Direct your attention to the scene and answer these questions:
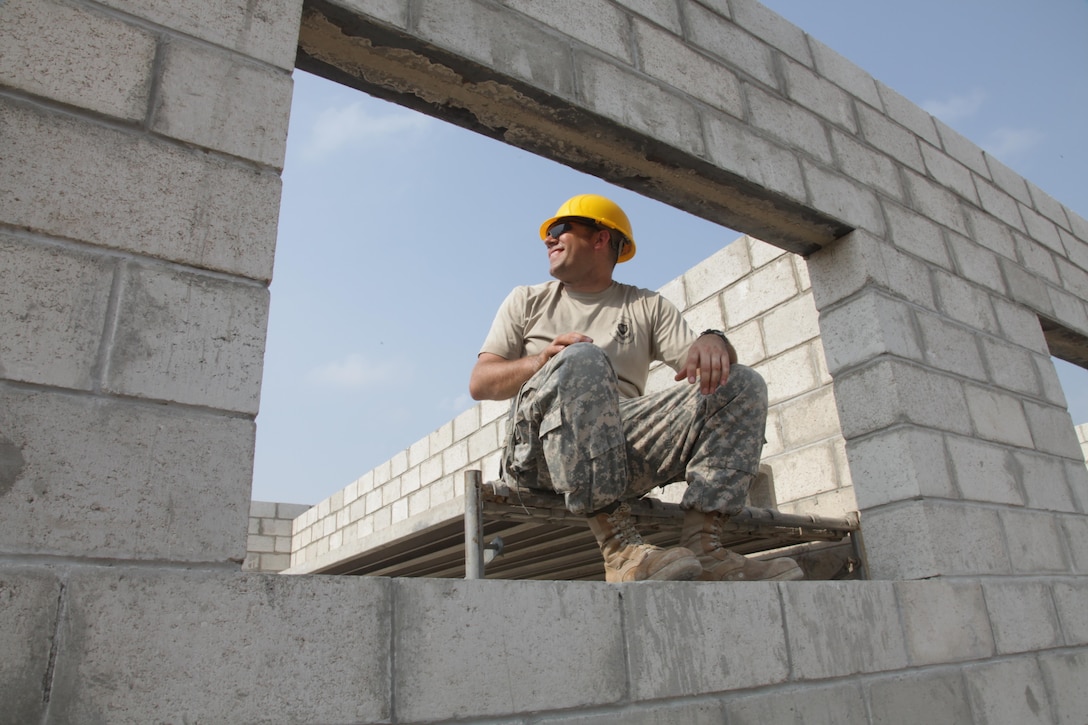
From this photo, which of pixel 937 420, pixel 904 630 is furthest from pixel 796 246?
pixel 904 630

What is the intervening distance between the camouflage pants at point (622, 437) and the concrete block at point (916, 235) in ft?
4.42

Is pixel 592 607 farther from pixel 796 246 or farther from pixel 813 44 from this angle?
pixel 813 44

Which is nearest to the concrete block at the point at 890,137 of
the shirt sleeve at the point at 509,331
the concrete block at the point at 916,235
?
the concrete block at the point at 916,235

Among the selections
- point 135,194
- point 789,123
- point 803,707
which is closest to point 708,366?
point 803,707

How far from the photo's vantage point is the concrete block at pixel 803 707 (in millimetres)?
1868

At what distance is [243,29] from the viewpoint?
1701 millimetres

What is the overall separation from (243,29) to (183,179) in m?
0.42

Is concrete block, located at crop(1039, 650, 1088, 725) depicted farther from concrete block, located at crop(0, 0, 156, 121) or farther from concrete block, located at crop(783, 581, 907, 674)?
concrete block, located at crop(0, 0, 156, 121)

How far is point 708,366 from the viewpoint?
2.27m

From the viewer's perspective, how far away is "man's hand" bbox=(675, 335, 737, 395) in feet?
7.44

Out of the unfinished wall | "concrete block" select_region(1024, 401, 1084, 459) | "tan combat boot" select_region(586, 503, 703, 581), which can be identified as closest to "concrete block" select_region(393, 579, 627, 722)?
the unfinished wall

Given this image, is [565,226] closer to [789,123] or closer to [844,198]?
[789,123]

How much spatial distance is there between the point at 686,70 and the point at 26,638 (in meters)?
2.50

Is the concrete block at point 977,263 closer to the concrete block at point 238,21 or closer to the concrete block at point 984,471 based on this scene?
the concrete block at point 984,471
